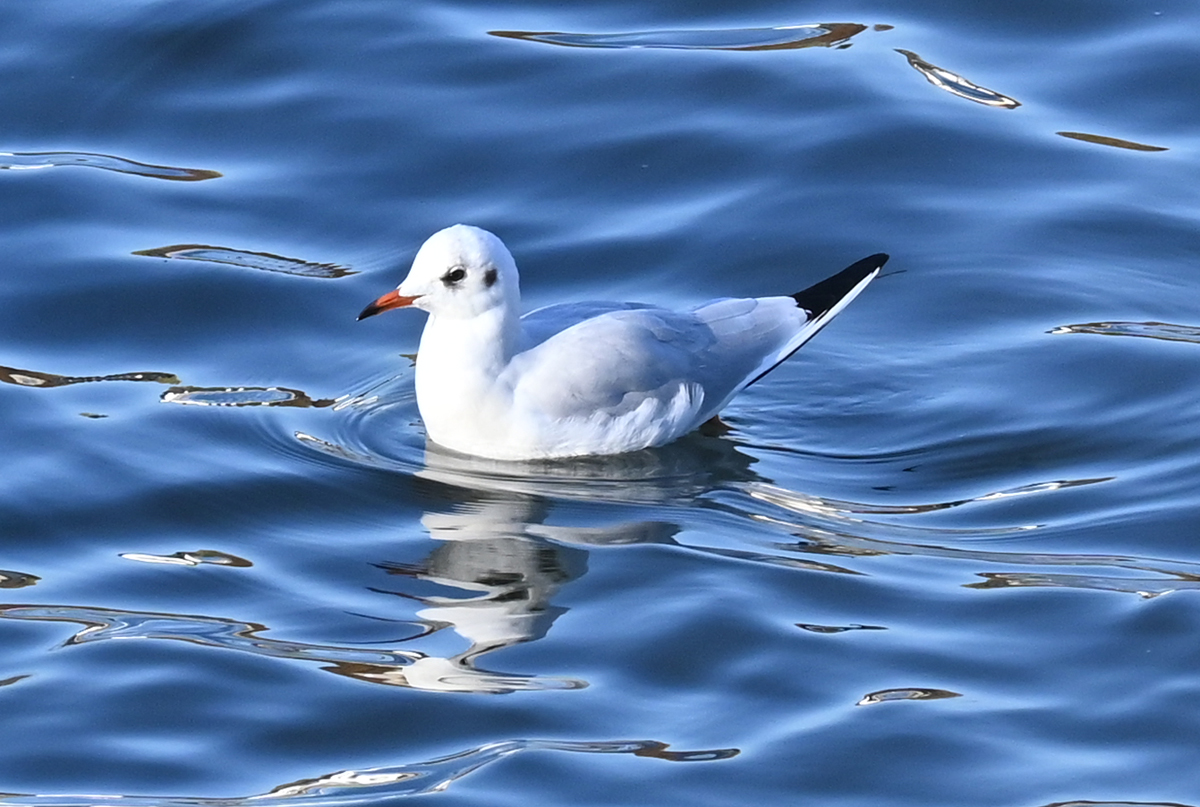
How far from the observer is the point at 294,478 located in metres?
7.60

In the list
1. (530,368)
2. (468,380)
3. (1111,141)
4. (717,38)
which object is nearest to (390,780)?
(468,380)

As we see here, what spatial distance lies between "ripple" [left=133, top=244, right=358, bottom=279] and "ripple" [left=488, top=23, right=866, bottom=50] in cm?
275

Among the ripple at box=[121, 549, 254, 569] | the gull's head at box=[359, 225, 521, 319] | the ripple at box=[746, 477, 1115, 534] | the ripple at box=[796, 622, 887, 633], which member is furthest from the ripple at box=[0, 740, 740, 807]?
the gull's head at box=[359, 225, 521, 319]

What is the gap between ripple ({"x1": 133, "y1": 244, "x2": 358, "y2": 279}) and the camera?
31.0ft

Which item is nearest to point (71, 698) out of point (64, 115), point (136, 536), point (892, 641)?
point (136, 536)

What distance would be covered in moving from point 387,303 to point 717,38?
4558 millimetres

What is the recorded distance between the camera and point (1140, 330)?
29.1 feet

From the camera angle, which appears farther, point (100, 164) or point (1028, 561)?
point (100, 164)

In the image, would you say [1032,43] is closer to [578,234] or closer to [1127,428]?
[578,234]

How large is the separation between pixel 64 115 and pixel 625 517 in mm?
4998

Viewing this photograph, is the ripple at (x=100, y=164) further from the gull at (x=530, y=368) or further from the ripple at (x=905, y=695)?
the ripple at (x=905, y=695)

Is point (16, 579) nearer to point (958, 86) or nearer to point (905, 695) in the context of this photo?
point (905, 695)

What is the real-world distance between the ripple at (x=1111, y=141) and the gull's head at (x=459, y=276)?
4.02 metres

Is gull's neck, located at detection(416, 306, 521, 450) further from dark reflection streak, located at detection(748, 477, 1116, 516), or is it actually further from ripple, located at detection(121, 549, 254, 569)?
ripple, located at detection(121, 549, 254, 569)
